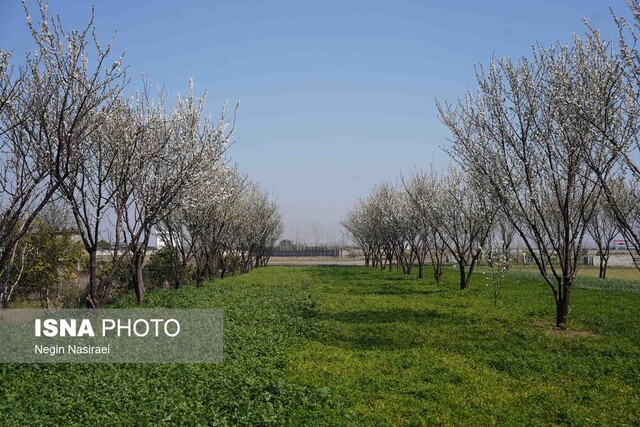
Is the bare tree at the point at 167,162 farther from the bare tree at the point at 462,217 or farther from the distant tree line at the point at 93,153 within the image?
the bare tree at the point at 462,217

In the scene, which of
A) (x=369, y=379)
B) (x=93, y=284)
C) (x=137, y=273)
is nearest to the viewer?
(x=369, y=379)

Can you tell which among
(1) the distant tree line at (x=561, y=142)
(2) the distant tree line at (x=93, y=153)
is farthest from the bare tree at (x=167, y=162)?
(1) the distant tree line at (x=561, y=142)

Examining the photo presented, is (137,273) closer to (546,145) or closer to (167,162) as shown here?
(167,162)

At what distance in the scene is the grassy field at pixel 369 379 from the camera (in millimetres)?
6934

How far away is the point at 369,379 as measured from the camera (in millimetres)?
8656

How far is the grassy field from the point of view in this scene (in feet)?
22.7

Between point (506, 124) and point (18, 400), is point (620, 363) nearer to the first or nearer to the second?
point (506, 124)

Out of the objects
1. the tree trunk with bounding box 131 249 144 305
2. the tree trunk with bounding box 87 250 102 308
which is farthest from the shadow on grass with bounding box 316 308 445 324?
the tree trunk with bounding box 131 249 144 305

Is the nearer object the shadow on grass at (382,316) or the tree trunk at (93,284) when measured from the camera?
the tree trunk at (93,284)

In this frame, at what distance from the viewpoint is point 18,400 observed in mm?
7395

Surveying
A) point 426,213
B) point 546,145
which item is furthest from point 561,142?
point 426,213

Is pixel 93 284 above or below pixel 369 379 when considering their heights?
above

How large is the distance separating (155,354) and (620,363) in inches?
344

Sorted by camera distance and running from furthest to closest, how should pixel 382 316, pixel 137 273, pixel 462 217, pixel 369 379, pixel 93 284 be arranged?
1. pixel 462 217
2. pixel 137 273
3. pixel 382 316
4. pixel 93 284
5. pixel 369 379
